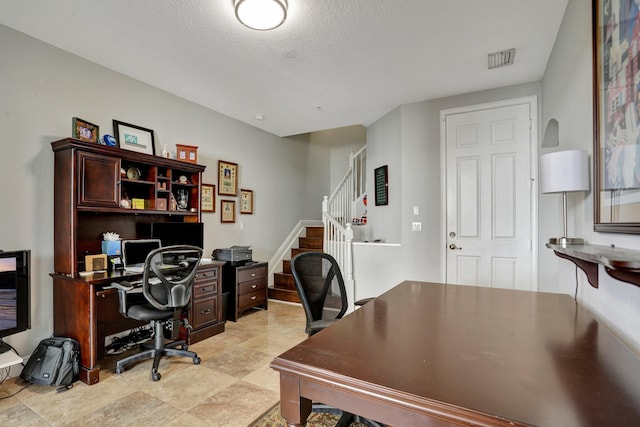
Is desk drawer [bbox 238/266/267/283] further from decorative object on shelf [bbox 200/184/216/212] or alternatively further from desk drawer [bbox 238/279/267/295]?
decorative object on shelf [bbox 200/184/216/212]

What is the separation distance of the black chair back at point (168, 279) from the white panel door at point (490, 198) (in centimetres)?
284

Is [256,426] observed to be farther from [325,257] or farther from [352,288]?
[352,288]

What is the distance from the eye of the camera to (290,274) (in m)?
5.01

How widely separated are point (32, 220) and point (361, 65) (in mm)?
3172

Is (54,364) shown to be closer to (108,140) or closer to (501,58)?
(108,140)

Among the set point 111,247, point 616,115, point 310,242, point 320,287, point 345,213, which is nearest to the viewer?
point 616,115

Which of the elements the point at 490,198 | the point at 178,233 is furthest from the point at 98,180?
the point at 490,198

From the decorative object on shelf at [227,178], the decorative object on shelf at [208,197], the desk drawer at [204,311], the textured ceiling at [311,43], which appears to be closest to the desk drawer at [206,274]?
the desk drawer at [204,311]

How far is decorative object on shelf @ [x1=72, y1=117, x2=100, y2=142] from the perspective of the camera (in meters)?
2.72

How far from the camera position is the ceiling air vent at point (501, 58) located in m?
2.76

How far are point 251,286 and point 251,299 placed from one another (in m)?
0.18

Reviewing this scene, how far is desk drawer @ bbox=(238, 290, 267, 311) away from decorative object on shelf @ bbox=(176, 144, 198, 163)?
5.97 ft

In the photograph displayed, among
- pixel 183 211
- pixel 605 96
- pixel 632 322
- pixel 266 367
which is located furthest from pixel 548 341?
pixel 183 211

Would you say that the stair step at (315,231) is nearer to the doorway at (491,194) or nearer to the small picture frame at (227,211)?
the small picture frame at (227,211)
